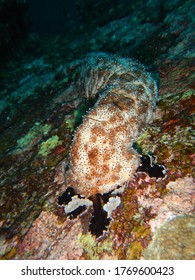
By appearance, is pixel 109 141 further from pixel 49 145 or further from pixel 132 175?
pixel 49 145

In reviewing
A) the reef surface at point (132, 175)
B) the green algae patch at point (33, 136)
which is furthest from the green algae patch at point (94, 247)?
the green algae patch at point (33, 136)

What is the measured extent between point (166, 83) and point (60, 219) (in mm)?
2574

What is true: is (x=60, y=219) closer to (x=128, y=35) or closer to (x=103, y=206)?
(x=103, y=206)

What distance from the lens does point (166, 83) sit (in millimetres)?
3684

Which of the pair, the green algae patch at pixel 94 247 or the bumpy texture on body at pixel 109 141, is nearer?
the green algae patch at pixel 94 247

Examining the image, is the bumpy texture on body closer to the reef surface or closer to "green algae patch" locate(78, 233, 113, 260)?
the reef surface

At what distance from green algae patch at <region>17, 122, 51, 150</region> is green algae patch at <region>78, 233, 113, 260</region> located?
2.34 meters

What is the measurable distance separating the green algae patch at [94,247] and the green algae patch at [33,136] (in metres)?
2.34

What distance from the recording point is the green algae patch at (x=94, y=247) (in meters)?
2.07

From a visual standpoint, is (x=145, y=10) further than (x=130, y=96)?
Yes

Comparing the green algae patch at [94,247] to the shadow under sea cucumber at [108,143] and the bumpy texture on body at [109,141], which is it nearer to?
the shadow under sea cucumber at [108,143]

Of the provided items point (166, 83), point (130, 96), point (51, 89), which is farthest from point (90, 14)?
point (130, 96)

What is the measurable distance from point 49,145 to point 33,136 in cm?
73

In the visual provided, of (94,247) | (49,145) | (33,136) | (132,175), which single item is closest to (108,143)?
(132,175)
